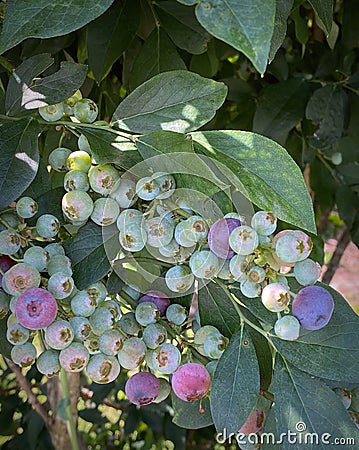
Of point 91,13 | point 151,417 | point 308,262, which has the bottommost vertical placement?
point 151,417

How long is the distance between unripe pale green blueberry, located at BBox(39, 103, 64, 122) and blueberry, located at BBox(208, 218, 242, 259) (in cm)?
14

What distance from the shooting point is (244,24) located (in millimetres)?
303

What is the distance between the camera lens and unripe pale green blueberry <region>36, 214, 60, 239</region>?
44 centimetres

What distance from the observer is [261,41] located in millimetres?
299

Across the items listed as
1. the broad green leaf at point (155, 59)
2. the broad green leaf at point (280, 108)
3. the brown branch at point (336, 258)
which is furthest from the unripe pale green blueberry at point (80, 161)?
the brown branch at point (336, 258)

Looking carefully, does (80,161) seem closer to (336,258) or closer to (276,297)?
(276,297)

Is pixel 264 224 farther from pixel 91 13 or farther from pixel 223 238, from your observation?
pixel 91 13

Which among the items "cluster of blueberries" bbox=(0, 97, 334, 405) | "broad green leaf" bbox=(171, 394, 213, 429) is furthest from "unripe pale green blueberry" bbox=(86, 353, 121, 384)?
"broad green leaf" bbox=(171, 394, 213, 429)

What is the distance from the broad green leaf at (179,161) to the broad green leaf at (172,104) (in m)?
0.02

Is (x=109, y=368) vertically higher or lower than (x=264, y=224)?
lower

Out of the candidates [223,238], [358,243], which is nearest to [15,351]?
[223,238]

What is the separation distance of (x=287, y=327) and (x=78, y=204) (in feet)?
0.51

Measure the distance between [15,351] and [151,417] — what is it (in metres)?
0.90

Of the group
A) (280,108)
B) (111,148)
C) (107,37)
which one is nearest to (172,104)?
(111,148)
